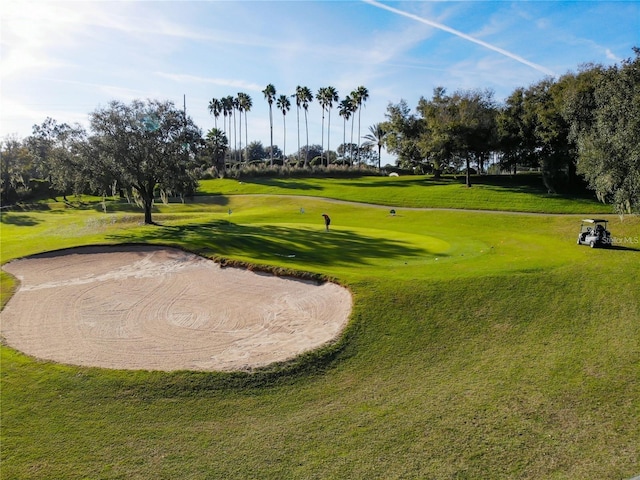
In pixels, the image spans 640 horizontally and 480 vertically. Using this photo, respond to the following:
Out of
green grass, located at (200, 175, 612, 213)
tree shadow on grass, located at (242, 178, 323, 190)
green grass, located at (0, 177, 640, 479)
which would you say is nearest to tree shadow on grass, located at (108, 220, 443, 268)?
green grass, located at (0, 177, 640, 479)

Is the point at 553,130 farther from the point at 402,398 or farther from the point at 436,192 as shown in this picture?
the point at 402,398

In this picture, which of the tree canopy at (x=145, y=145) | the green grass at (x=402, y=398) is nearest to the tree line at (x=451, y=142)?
the tree canopy at (x=145, y=145)

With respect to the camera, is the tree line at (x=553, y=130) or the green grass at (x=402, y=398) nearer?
the green grass at (x=402, y=398)

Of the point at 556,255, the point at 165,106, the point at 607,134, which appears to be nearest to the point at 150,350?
the point at 556,255

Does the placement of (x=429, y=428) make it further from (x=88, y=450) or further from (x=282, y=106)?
(x=282, y=106)

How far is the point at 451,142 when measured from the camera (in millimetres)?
63438

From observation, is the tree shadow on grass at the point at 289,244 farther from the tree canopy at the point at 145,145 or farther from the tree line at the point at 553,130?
the tree line at the point at 553,130

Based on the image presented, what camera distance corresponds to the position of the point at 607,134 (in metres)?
29.3

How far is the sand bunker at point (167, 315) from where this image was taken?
14.9 metres

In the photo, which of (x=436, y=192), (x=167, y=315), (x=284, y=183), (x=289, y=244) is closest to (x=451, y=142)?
(x=436, y=192)

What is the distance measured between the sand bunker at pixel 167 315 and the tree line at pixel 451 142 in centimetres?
1420

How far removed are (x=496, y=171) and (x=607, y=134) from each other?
85043mm

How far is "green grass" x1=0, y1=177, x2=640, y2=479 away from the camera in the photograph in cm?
1015

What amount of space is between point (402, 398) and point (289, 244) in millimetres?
17724
